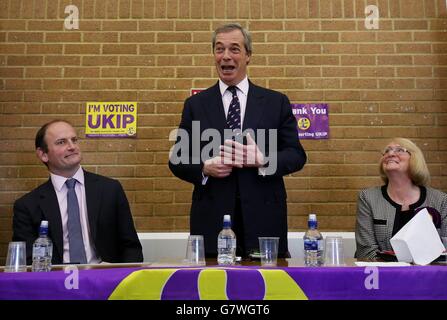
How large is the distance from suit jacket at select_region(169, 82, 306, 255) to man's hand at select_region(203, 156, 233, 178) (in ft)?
0.22

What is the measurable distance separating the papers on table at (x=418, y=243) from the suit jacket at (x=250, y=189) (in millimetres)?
570

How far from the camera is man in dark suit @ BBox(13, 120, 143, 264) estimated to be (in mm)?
2391

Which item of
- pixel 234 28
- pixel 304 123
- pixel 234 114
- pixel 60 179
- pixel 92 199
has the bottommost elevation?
pixel 92 199

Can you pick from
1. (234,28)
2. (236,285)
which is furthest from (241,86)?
(236,285)

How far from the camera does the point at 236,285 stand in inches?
56.1

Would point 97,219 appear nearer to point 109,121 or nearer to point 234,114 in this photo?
point 234,114

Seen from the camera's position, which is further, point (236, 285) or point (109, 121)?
point (109, 121)

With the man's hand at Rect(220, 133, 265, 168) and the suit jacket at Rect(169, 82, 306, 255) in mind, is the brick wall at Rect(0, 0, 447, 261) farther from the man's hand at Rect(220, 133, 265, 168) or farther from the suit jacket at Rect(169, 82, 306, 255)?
the man's hand at Rect(220, 133, 265, 168)

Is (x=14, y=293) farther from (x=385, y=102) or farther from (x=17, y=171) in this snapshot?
(x=385, y=102)

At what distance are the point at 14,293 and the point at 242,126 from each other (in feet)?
4.20

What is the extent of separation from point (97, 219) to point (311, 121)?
1.70m

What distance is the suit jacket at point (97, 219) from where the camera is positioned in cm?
238

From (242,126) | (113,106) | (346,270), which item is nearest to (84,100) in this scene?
(113,106)
